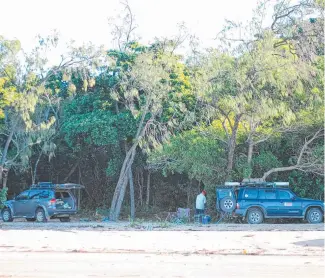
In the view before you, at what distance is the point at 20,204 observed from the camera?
28484 mm

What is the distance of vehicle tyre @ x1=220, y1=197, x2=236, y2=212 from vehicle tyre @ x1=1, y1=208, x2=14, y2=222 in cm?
1197

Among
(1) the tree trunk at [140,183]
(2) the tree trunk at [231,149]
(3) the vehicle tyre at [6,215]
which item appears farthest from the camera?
(1) the tree trunk at [140,183]

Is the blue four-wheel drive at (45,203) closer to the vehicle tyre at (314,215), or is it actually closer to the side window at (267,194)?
the side window at (267,194)

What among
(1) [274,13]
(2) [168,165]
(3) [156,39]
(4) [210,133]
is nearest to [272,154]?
(4) [210,133]

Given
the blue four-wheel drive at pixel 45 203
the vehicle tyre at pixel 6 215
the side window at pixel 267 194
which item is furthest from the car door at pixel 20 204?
the side window at pixel 267 194

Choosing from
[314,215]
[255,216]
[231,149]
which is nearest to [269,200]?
[255,216]

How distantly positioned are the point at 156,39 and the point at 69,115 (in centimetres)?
692

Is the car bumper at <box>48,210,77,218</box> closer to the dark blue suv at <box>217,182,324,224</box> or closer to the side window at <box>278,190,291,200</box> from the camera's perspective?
the dark blue suv at <box>217,182,324,224</box>

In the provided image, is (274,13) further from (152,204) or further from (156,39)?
(152,204)

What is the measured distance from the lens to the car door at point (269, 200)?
24.8m

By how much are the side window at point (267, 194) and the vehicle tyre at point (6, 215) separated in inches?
539

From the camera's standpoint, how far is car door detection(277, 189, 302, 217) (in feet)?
81.2

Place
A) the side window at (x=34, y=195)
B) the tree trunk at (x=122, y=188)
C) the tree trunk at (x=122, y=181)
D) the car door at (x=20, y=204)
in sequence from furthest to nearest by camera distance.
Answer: the tree trunk at (x=122, y=188) → the tree trunk at (x=122, y=181) → the car door at (x=20, y=204) → the side window at (x=34, y=195)

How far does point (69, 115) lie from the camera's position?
32.1 metres
